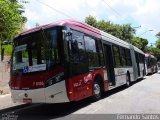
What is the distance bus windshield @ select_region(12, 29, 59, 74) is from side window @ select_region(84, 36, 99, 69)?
7.20 feet

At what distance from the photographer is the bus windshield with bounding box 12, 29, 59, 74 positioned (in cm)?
1057

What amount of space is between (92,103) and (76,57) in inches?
90.4

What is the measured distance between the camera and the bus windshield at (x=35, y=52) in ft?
34.7

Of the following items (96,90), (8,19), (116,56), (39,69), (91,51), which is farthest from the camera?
(116,56)

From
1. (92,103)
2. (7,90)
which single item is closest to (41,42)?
(92,103)

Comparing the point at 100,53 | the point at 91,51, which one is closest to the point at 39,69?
the point at 91,51

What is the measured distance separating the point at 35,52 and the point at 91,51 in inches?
113

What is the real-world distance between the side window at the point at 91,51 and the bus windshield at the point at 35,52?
220cm

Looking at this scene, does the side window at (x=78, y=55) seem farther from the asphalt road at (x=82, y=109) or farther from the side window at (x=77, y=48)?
the asphalt road at (x=82, y=109)

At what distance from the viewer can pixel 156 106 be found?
1156cm

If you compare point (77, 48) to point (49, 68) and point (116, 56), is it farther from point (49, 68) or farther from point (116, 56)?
point (116, 56)

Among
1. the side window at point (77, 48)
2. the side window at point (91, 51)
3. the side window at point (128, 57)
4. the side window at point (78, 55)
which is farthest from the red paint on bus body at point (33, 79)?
the side window at point (128, 57)

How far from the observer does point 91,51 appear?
13102 mm

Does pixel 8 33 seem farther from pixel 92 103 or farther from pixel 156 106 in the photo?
pixel 156 106
